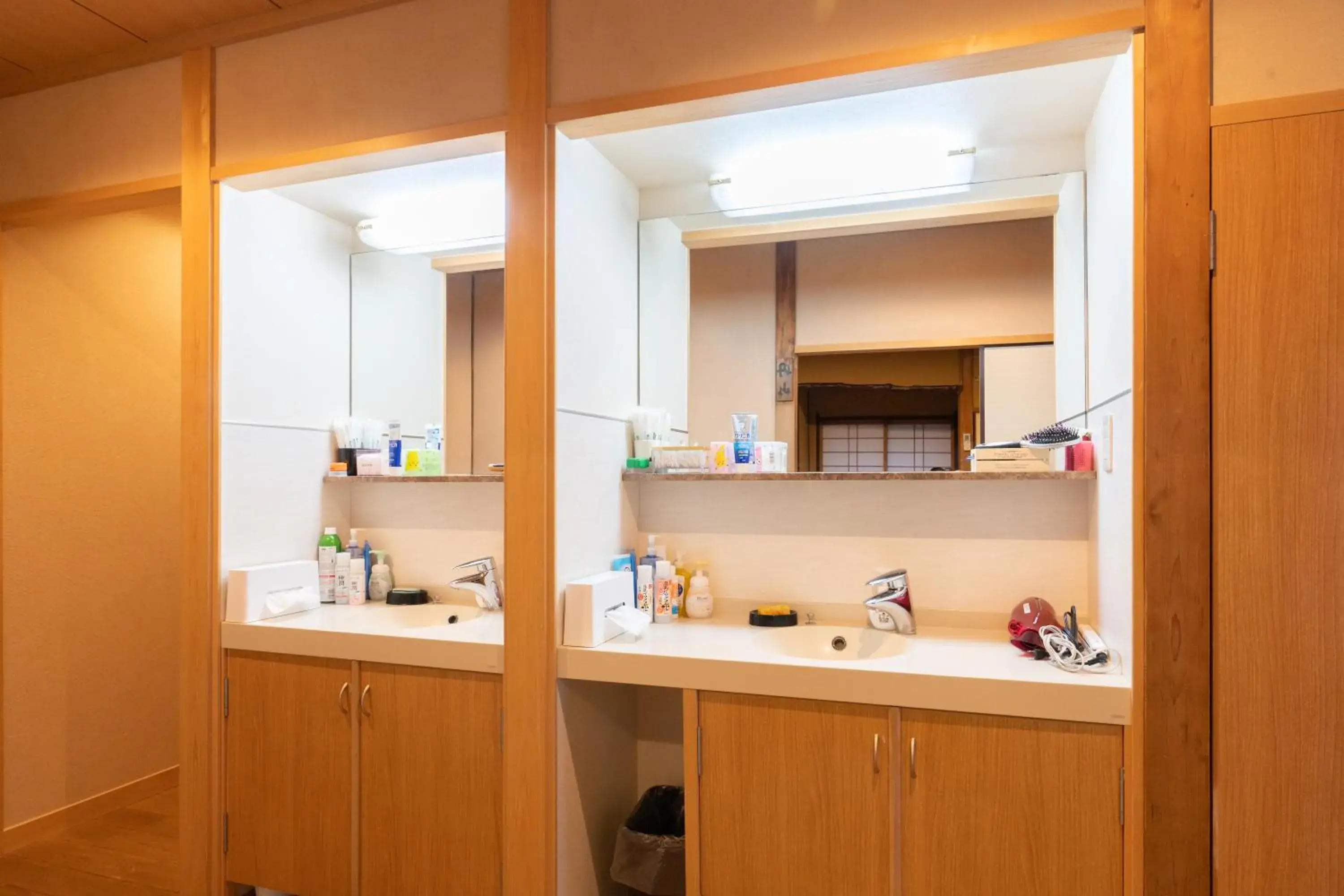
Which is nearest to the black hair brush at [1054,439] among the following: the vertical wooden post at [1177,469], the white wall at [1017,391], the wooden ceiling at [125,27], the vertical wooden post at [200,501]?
the white wall at [1017,391]

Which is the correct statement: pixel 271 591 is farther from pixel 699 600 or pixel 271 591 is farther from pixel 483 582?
pixel 699 600

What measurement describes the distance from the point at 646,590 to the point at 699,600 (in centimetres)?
16

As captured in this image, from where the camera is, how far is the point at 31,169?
2.36 m

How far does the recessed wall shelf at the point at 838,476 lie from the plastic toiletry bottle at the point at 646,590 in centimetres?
25

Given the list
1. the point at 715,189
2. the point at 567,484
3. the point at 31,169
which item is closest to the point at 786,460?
the point at 567,484

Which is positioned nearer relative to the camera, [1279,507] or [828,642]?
[1279,507]

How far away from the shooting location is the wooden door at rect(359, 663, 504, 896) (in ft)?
6.12

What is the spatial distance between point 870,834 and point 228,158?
2.32 m

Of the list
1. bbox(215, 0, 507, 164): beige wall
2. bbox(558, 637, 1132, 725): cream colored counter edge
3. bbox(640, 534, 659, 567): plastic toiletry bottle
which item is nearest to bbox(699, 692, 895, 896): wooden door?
bbox(558, 637, 1132, 725): cream colored counter edge

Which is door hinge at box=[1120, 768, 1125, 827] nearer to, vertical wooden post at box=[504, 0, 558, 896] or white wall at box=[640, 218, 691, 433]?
vertical wooden post at box=[504, 0, 558, 896]

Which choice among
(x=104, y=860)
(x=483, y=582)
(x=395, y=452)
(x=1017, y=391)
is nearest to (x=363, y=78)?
(x=395, y=452)

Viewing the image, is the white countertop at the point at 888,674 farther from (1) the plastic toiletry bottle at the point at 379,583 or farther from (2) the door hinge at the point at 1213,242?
(1) the plastic toiletry bottle at the point at 379,583

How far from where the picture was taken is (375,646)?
1.95 metres

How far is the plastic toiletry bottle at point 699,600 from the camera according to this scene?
218 cm
